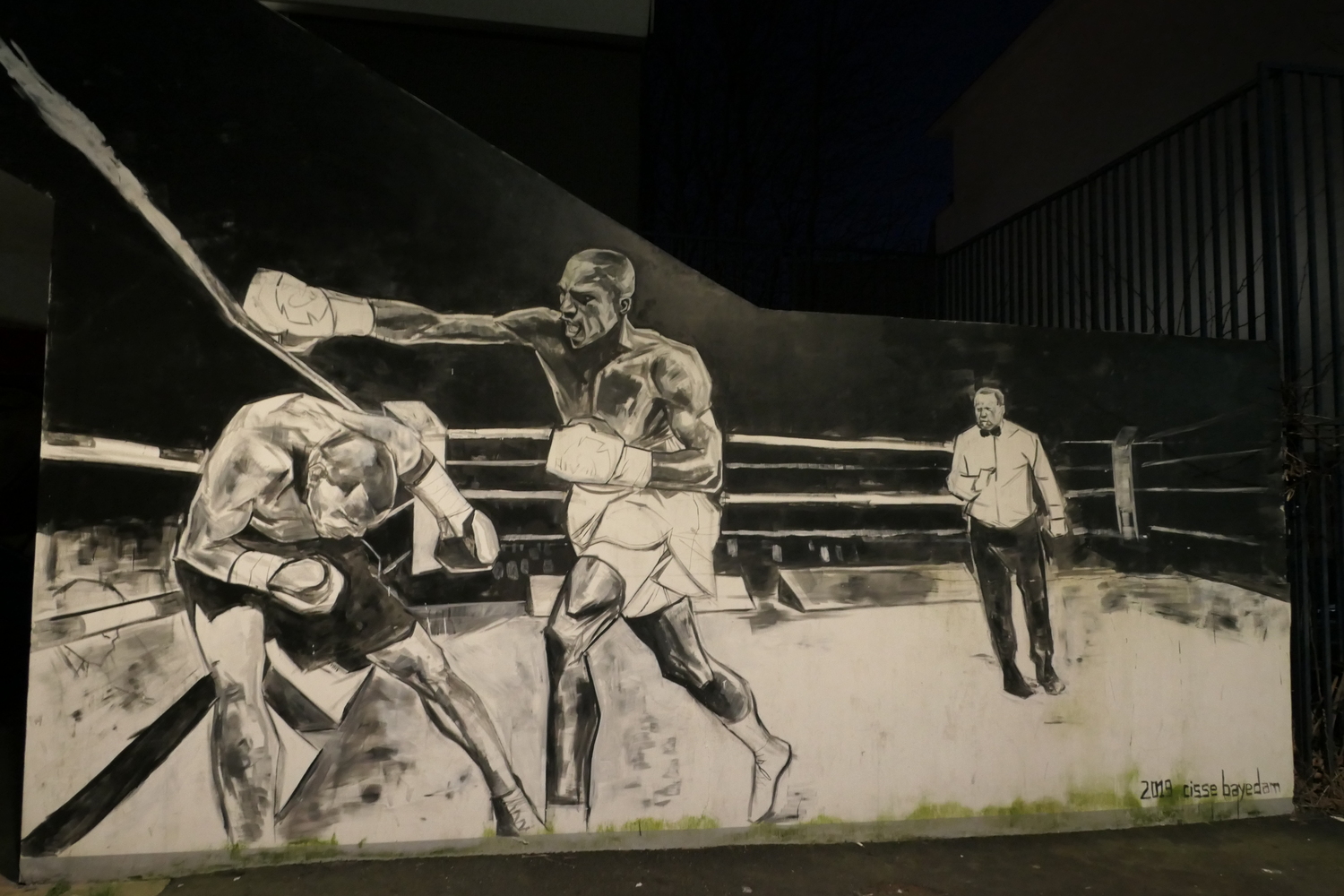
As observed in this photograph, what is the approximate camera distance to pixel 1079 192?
6465mm

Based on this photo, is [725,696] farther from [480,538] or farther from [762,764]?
[480,538]

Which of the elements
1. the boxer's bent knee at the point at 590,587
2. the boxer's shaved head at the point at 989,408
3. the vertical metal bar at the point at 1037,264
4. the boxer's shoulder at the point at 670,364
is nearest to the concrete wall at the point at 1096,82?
the vertical metal bar at the point at 1037,264

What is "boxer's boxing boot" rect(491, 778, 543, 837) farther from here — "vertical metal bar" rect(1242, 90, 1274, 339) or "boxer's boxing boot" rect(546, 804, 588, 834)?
"vertical metal bar" rect(1242, 90, 1274, 339)

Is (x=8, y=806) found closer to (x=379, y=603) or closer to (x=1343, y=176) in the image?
(x=379, y=603)

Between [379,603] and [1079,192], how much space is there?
5.97 meters

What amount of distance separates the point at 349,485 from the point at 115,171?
1.71 m

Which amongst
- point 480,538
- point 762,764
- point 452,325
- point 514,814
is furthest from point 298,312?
point 762,764

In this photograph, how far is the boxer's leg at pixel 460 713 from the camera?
3.70m

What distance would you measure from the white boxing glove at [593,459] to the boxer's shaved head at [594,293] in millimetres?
437

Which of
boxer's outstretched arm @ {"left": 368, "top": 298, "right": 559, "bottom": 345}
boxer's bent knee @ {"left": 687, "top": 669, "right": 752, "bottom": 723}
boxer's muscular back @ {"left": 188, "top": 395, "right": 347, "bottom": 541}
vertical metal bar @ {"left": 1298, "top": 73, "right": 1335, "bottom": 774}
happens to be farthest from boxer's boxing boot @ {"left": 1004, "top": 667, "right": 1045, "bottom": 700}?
boxer's muscular back @ {"left": 188, "top": 395, "right": 347, "bottom": 541}

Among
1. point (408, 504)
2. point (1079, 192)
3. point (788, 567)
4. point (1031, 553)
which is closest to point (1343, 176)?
point (1079, 192)

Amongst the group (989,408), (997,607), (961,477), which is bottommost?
(997,607)

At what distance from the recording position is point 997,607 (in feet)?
13.9

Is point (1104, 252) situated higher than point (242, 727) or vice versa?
point (1104, 252)
